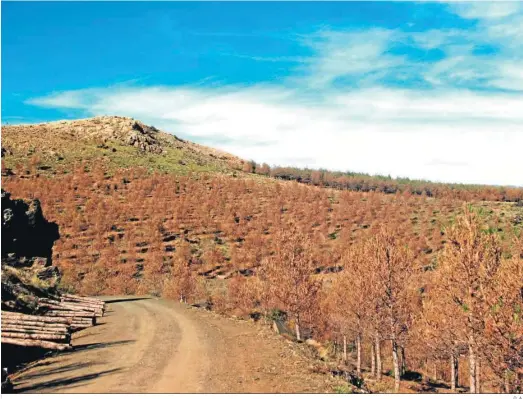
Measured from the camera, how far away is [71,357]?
19.7 m

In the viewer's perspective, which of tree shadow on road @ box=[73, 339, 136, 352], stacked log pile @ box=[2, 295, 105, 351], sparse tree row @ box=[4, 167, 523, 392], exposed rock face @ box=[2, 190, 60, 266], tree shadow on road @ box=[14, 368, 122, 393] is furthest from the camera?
exposed rock face @ box=[2, 190, 60, 266]

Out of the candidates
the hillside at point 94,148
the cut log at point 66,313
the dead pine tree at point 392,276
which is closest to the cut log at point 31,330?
the cut log at point 66,313

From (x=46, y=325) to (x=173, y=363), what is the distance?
7226 millimetres

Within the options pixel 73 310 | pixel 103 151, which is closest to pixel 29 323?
pixel 73 310

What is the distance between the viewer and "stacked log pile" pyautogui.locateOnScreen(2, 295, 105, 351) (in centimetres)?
1921

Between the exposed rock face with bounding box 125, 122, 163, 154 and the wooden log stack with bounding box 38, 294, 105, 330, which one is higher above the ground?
the exposed rock face with bounding box 125, 122, 163, 154

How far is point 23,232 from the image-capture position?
116 feet

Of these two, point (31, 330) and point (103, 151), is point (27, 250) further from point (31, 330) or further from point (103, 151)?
point (103, 151)

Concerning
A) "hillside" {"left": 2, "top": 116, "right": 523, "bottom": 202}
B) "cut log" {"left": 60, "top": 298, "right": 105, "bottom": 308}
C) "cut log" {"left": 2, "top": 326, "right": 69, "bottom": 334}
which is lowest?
"cut log" {"left": 60, "top": 298, "right": 105, "bottom": 308}

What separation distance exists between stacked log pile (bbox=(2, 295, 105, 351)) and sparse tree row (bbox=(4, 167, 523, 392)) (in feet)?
58.3

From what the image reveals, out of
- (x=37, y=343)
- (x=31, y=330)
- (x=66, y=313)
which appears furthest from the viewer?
(x=66, y=313)

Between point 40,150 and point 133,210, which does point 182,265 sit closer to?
point 133,210

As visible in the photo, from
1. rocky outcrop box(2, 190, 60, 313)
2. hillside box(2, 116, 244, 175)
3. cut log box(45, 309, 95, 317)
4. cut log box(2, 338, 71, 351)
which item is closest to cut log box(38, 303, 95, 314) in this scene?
cut log box(45, 309, 95, 317)

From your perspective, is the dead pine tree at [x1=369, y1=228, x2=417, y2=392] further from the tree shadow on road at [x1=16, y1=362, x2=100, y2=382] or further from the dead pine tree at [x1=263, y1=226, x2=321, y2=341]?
the tree shadow on road at [x1=16, y1=362, x2=100, y2=382]
